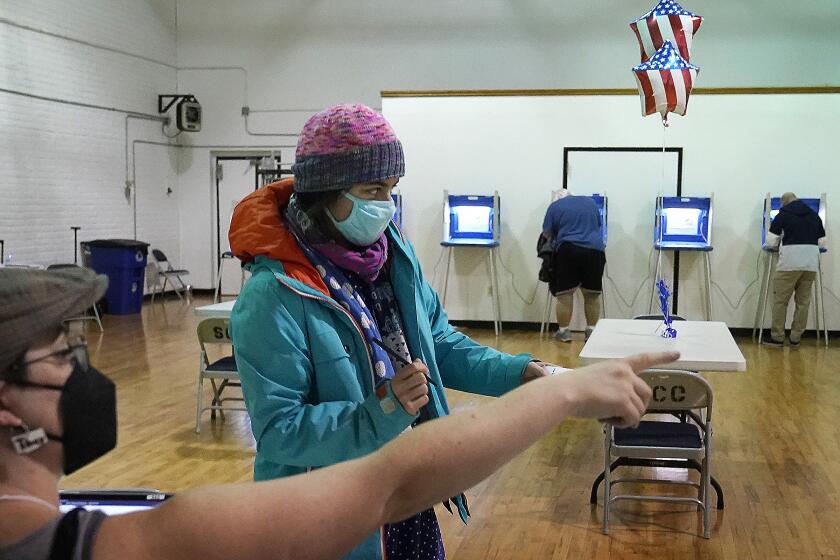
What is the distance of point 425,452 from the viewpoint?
891 mm

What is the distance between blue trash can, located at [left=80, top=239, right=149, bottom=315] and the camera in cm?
1107

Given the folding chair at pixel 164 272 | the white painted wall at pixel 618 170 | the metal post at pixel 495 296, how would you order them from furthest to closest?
the folding chair at pixel 164 272 → the metal post at pixel 495 296 → the white painted wall at pixel 618 170

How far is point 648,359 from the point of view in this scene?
3.47 feet

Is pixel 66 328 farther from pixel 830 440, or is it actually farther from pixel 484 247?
pixel 484 247

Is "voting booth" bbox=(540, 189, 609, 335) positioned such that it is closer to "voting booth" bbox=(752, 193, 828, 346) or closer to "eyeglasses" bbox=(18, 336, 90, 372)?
"voting booth" bbox=(752, 193, 828, 346)

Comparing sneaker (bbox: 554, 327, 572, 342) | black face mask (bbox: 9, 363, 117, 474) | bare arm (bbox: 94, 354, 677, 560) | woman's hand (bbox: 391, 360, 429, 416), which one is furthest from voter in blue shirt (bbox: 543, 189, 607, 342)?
black face mask (bbox: 9, 363, 117, 474)

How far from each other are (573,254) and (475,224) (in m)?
1.26

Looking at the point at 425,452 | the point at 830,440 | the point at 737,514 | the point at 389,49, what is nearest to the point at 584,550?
the point at 737,514

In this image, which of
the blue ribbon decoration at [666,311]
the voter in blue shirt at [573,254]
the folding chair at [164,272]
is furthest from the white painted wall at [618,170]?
the blue ribbon decoration at [666,311]

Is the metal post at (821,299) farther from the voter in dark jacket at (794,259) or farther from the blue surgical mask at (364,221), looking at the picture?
the blue surgical mask at (364,221)

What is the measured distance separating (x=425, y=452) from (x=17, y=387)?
38 cm

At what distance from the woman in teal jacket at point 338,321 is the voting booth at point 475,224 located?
26.2 feet

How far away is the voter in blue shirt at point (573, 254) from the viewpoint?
360 inches

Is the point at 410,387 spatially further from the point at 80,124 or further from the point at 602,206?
the point at 80,124
